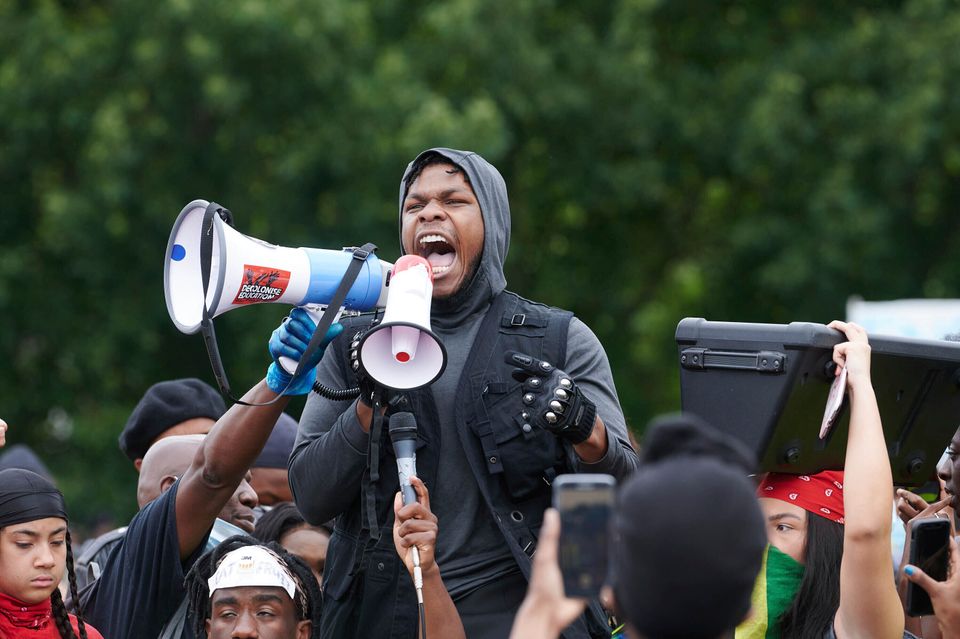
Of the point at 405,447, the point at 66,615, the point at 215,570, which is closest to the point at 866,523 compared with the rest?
the point at 405,447

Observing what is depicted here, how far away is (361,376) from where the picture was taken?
387cm

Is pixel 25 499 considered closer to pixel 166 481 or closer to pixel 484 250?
pixel 166 481

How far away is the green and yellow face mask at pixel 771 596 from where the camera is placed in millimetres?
4023

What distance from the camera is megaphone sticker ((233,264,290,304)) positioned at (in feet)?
12.8

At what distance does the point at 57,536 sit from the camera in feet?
14.8

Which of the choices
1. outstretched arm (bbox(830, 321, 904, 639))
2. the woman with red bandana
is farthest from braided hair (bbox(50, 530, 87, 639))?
outstretched arm (bbox(830, 321, 904, 639))

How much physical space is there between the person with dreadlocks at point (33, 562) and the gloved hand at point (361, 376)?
119cm

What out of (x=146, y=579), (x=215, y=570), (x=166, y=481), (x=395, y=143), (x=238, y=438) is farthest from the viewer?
(x=395, y=143)

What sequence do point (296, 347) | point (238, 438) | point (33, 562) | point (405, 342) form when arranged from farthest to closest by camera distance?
point (33, 562)
point (238, 438)
point (296, 347)
point (405, 342)

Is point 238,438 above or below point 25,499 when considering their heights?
above

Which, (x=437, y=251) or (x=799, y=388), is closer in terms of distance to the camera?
(x=799, y=388)

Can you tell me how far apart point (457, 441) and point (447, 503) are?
0.56 ft

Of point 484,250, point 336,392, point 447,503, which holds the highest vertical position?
point 484,250

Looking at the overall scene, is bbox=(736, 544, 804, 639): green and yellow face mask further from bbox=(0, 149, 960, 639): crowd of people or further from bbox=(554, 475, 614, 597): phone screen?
bbox=(554, 475, 614, 597): phone screen
